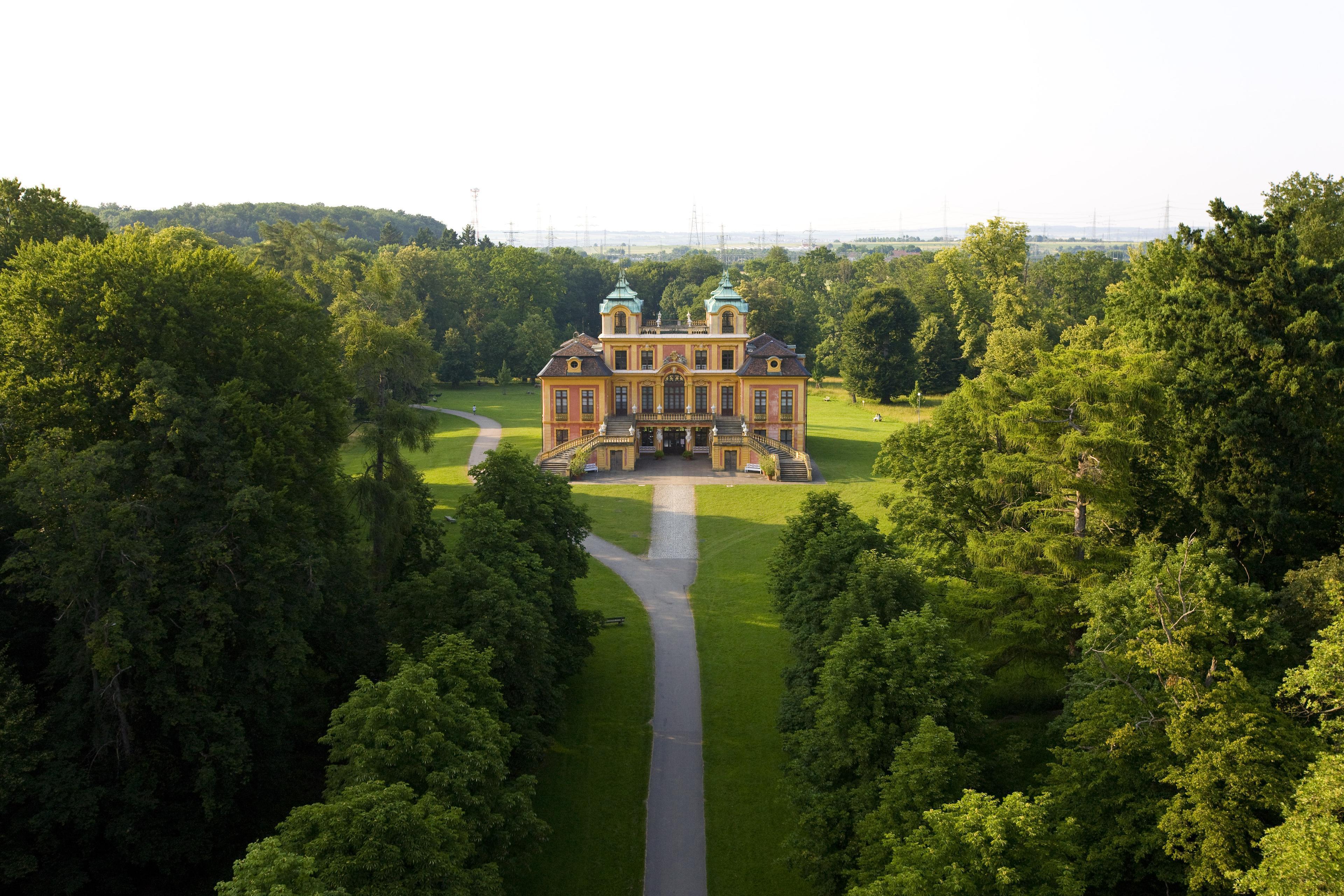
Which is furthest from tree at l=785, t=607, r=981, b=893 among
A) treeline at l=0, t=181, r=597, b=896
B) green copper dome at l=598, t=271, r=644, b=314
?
green copper dome at l=598, t=271, r=644, b=314

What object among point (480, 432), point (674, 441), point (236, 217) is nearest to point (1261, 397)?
point (674, 441)

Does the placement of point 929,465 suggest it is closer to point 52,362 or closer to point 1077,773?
point 1077,773

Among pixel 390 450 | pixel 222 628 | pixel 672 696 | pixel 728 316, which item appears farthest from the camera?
pixel 728 316

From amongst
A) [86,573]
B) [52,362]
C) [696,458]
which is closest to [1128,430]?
[86,573]

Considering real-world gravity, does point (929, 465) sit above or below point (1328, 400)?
below

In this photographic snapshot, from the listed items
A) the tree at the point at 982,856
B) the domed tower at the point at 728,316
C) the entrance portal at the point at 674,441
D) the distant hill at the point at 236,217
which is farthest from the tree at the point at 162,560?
the distant hill at the point at 236,217

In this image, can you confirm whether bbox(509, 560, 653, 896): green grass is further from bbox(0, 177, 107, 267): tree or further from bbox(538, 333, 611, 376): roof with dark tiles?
bbox(538, 333, 611, 376): roof with dark tiles

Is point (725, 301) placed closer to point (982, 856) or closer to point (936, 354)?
point (936, 354)
